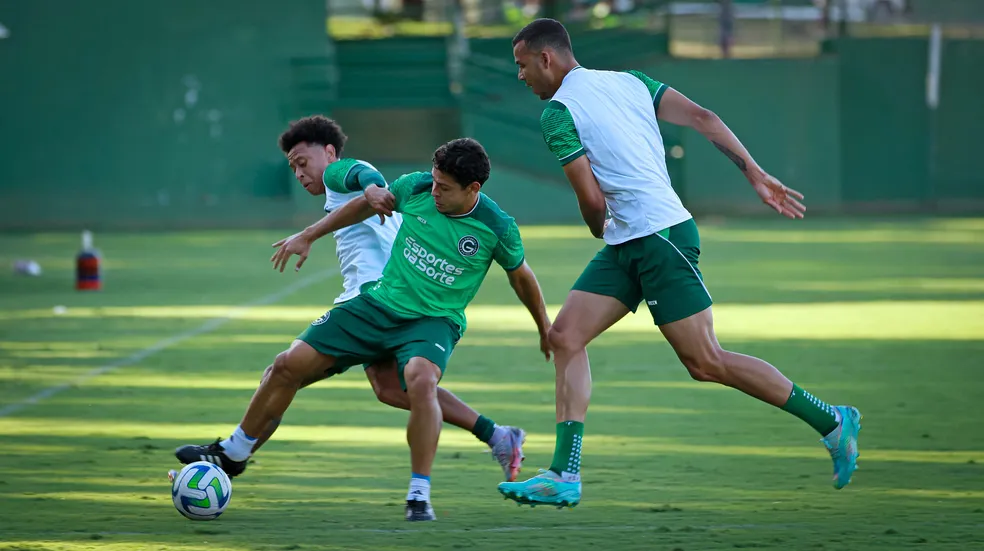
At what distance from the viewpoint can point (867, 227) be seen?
30.0m

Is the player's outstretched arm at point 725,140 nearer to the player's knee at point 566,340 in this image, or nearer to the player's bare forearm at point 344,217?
the player's knee at point 566,340

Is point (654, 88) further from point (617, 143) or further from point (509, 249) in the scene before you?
point (509, 249)

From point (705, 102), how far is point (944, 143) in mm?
5823

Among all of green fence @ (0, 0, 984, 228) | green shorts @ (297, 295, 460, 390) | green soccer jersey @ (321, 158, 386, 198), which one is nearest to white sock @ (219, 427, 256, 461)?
green shorts @ (297, 295, 460, 390)

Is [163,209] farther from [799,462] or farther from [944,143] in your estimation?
[799,462]

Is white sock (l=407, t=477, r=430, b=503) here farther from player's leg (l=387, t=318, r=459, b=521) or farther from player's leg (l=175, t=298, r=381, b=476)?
player's leg (l=175, t=298, r=381, b=476)

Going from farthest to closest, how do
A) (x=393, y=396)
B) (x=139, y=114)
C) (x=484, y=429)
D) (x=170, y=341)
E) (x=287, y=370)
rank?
(x=139, y=114) → (x=170, y=341) → (x=484, y=429) → (x=393, y=396) → (x=287, y=370)

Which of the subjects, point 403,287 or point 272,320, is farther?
point 272,320

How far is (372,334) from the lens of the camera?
674cm

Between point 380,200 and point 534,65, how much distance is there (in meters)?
0.91

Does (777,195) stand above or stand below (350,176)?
below

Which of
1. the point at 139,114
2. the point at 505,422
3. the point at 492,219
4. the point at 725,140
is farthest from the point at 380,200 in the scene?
the point at 139,114

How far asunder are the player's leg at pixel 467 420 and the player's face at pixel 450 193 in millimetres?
888

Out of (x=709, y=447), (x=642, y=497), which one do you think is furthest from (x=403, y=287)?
(x=709, y=447)
